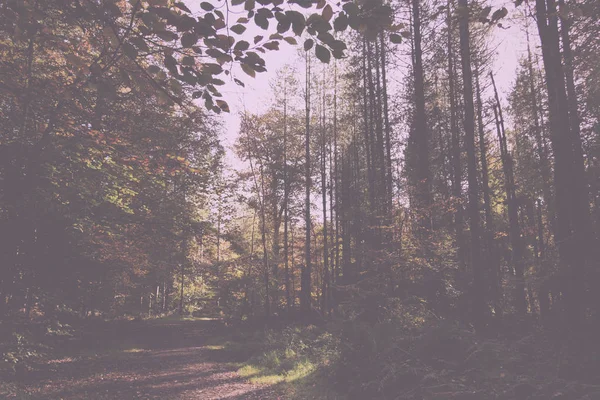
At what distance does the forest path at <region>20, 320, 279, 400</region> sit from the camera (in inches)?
290

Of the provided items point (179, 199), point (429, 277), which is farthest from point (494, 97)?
point (179, 199)

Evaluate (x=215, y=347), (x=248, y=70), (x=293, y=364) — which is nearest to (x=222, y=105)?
(x=248, y=70)

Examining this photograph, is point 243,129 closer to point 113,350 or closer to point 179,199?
point 179,199

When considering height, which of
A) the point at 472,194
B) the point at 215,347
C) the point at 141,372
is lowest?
the point at 215,347

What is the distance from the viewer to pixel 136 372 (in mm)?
9555

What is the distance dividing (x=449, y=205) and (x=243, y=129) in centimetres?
1454

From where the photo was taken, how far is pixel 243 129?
21.5 meters

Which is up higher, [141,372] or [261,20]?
[261,20]

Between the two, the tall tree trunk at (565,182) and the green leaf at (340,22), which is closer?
the green leaf at (340,22)

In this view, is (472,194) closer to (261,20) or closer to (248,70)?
(248,70)

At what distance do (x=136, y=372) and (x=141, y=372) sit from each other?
0.43 feet

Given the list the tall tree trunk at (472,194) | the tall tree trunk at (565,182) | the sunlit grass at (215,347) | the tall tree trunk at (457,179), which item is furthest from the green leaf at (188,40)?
the sunlit grass at (215,347)

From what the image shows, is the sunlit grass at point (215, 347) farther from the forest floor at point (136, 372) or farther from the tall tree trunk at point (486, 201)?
the tall tree trunk at point (486, 201)

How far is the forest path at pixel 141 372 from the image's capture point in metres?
7.38
